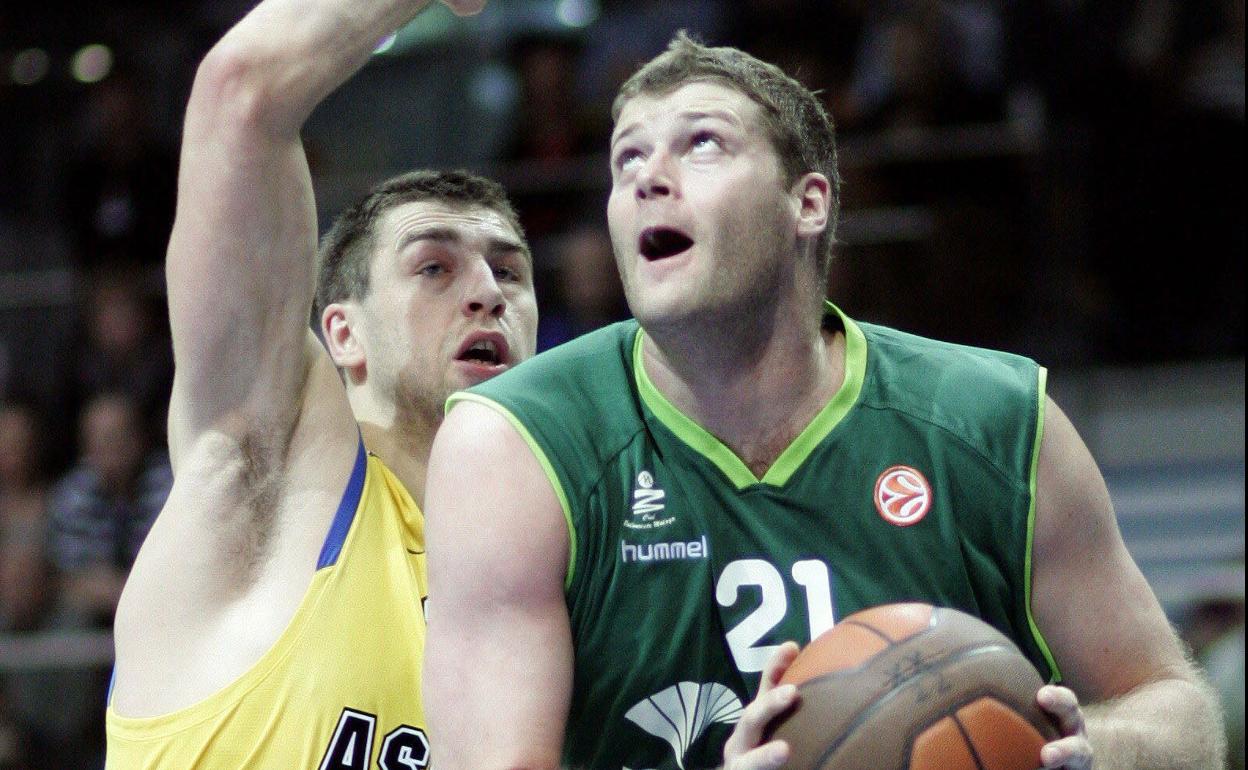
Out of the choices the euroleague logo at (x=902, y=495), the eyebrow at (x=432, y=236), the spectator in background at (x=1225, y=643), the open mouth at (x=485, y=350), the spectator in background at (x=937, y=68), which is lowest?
the spectator in background at (x=1225, y=643)

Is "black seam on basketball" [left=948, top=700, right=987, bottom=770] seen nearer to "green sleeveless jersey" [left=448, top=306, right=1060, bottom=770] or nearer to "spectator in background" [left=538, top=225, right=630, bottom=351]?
"green sleeveless jersey" [left=448, top=306, right=1060, bottom=770]

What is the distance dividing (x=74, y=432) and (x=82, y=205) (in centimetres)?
133

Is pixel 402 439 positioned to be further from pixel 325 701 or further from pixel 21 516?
pixel 21 516

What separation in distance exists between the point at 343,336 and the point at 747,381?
4.68ft

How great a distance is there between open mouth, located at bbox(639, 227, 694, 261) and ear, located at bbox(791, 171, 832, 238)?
276mm

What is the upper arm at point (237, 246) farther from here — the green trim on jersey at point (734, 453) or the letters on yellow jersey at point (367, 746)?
the green trim on jersey at point (734, 453)

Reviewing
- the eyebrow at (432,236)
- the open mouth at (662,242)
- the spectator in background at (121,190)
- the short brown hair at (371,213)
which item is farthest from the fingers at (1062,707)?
the spectator in background at (121,190)

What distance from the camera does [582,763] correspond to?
10.2 ft

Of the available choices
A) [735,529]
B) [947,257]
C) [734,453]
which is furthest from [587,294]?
[735,529]

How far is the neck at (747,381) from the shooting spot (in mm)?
3215

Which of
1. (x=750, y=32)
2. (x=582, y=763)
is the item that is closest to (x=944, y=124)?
(x=750, y=32)

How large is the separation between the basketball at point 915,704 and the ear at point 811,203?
992 millimetres

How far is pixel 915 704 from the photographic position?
8.46 ft

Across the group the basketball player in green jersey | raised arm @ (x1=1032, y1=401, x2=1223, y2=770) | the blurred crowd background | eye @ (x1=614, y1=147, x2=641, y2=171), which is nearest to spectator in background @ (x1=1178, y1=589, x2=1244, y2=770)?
the blurred crowd background
